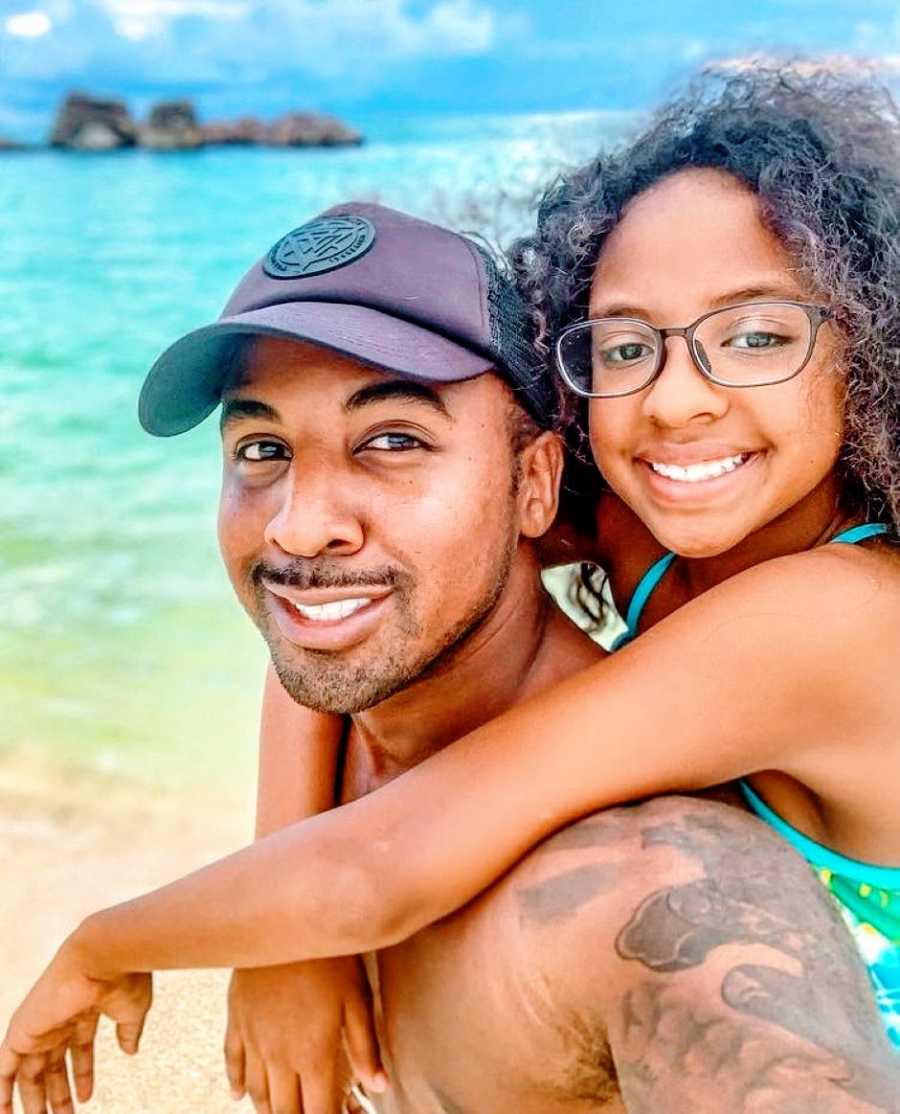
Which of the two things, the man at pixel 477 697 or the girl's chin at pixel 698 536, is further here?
the girl's chin at pixel 698 536

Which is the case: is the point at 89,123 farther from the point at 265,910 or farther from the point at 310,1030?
the point at 265,910

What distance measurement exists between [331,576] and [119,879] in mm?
3234

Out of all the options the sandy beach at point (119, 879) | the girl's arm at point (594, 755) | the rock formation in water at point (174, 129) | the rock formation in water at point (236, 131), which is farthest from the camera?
the rock formation in water at point (236, 131)

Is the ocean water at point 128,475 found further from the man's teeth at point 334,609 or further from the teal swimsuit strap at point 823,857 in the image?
the teal swimsuit strap at point 823,857

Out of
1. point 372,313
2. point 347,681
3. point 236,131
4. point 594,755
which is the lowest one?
point 594,755

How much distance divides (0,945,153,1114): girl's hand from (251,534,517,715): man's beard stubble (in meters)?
0.66

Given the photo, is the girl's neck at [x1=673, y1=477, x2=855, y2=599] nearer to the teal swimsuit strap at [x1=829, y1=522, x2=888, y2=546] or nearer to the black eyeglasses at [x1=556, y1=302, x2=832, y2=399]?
the teal swimsuit strap at [x1=829, y1=522, x2=888, y2=546]

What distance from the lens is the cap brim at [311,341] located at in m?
2.22

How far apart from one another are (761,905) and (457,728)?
86 centimetres

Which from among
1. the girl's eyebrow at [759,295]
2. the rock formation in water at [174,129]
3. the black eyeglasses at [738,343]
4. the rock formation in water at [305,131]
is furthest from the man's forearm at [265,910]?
the rock formation in water at [305,131]

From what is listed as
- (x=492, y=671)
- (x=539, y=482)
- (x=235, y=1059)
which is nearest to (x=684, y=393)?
(x=539, y=482)

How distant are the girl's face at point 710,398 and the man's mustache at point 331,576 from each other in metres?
0.49

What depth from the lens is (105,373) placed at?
13367mm

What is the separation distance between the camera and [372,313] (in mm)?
2328
